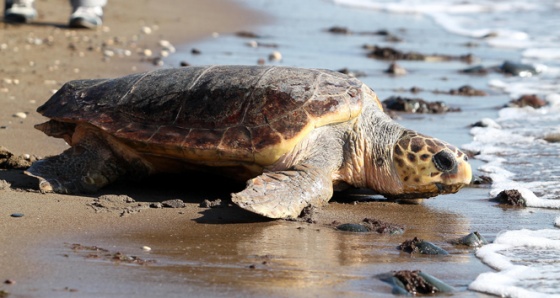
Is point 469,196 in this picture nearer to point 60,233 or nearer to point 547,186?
point 547,186

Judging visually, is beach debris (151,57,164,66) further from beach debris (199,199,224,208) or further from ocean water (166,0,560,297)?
beach debris (199,199,224,208)

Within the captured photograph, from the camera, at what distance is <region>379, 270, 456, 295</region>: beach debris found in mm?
3920

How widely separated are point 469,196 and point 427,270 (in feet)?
6.48

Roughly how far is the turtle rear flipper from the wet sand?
3.6 inches

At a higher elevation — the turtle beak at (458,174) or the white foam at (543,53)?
the white foam at (543,53)

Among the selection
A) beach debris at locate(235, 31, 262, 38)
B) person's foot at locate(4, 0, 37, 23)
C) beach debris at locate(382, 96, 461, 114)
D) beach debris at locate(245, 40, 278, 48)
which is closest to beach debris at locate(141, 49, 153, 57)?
beach debris at locate(245, 40, 278, 48)

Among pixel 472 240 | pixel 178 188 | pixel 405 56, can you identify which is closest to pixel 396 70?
pixel 405 56

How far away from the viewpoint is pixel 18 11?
41.0 feet

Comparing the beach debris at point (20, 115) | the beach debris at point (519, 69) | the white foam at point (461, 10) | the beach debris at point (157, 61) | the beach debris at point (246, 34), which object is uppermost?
the white foam at point (461, 10)

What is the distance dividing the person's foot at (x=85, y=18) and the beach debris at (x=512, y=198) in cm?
820

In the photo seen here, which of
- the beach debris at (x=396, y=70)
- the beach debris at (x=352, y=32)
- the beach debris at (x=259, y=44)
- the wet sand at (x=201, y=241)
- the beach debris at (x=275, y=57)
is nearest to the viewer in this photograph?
the wet sand at (x=201, y=241)

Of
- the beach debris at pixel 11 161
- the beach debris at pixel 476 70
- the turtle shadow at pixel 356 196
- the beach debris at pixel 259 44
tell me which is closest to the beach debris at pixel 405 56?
the beach debris at pixel 476 70

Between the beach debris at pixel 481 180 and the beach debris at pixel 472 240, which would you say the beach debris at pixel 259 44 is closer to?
the beach debris at pixel 481 180

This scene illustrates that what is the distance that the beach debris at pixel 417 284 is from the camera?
3.92 m
